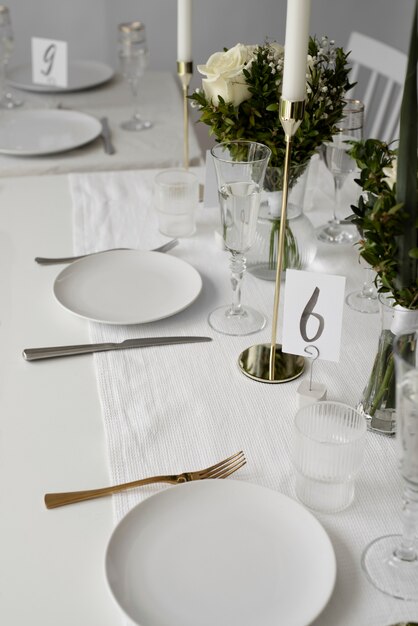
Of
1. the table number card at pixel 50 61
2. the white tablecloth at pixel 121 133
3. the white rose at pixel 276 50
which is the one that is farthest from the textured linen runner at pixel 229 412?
the table number card at pixel 50 61

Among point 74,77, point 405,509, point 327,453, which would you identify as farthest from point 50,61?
point 405,509

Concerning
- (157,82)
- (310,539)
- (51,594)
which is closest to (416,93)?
(310,539)

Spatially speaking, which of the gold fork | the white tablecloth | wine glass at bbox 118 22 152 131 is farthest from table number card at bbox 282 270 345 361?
wine glass at bbox 118 22 152 131

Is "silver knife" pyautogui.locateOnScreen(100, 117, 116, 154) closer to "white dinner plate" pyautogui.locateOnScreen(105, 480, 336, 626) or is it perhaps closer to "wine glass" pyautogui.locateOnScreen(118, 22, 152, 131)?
"wine glass" pyautogui.locateOnScreen(118, 22, 152, 131)

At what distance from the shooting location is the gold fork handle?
84cm

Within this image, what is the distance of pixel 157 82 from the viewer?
2.44 meters

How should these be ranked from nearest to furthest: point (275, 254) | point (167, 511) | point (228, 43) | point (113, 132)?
A: point (167, 511), point (275, 254), point (113, 132), point (228, 43)

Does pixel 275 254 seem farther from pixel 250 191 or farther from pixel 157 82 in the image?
pixel 157 82

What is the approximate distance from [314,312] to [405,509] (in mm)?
298

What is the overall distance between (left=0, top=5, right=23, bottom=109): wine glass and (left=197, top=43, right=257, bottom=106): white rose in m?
1.20

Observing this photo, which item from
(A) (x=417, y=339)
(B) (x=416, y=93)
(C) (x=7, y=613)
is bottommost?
(C) (x=7, y=613)

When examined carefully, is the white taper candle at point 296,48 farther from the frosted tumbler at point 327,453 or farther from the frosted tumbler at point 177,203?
the frosted tumbler at point 177,203

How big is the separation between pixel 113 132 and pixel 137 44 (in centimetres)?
27

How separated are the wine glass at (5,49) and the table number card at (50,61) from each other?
0.15 m
